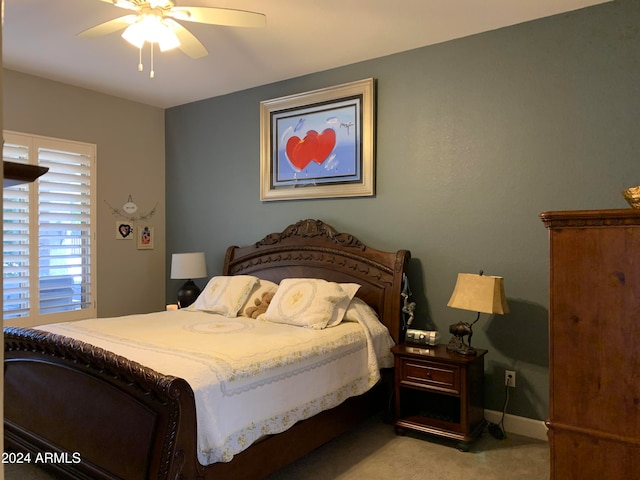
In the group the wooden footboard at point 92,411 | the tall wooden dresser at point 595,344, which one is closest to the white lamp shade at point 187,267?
the wooden footboard at point 92,411

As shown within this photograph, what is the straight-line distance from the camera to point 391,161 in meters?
3.74

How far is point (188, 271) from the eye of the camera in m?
4.53

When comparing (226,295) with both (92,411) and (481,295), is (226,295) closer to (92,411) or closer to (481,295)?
(92,411)

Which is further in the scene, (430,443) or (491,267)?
(491,267)

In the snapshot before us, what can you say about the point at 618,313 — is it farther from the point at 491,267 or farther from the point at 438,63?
the point at 438,63

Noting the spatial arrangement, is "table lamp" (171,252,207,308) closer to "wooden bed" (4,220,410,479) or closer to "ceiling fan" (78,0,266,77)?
"wooden bed" (4,220,410,479)

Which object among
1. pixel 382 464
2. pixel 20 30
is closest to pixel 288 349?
pixel 382 464

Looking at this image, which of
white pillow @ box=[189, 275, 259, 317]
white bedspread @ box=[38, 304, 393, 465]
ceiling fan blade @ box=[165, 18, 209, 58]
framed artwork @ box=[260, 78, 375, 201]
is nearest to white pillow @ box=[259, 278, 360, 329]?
white bedspread @ box=[38, 304, 393, 465]

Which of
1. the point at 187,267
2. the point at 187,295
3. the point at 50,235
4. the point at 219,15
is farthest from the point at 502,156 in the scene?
the point at 50,235

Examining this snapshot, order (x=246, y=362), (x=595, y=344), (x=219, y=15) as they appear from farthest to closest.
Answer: (x=219, y=15), (x=246, y=362), (x=595, y=344)

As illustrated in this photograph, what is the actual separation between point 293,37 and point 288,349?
218 cm

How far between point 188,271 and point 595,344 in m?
3.56

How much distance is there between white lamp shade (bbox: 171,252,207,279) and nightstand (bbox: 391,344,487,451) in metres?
2.18

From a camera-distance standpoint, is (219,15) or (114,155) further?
(114,155)
